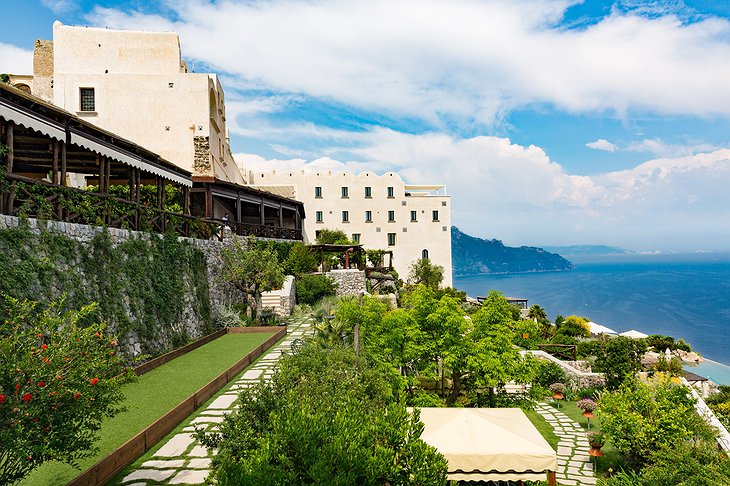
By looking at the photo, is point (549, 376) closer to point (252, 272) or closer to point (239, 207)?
point (252, 272)

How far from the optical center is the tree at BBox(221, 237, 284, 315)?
19.7 meters

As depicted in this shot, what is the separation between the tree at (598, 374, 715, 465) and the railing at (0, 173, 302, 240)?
43.7 feet

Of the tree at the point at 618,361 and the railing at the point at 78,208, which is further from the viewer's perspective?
the tree at the point at 618,361

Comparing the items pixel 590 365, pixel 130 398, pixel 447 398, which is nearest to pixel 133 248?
pixel 130 398

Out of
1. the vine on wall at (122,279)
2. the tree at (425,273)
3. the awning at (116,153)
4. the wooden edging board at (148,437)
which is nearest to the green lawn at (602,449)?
the wooden edging board at (148,437)

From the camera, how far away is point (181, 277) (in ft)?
51.9

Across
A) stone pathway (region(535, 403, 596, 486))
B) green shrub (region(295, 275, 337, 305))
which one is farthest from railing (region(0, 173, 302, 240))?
stone pathway (region(535, 403, 596, 486))

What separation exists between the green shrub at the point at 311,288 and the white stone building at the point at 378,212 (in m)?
18.6

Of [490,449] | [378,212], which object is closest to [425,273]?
[378,212]

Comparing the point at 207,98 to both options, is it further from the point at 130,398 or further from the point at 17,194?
the point at 130,398

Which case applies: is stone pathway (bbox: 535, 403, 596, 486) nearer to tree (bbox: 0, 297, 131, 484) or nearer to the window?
tree (bbox: 0, 297, 131, 484)

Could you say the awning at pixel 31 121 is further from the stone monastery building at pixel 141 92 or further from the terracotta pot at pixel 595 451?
the stone monastery building at pixel 141 92

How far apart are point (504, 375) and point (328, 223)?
3616cm

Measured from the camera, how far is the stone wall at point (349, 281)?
30828mm
